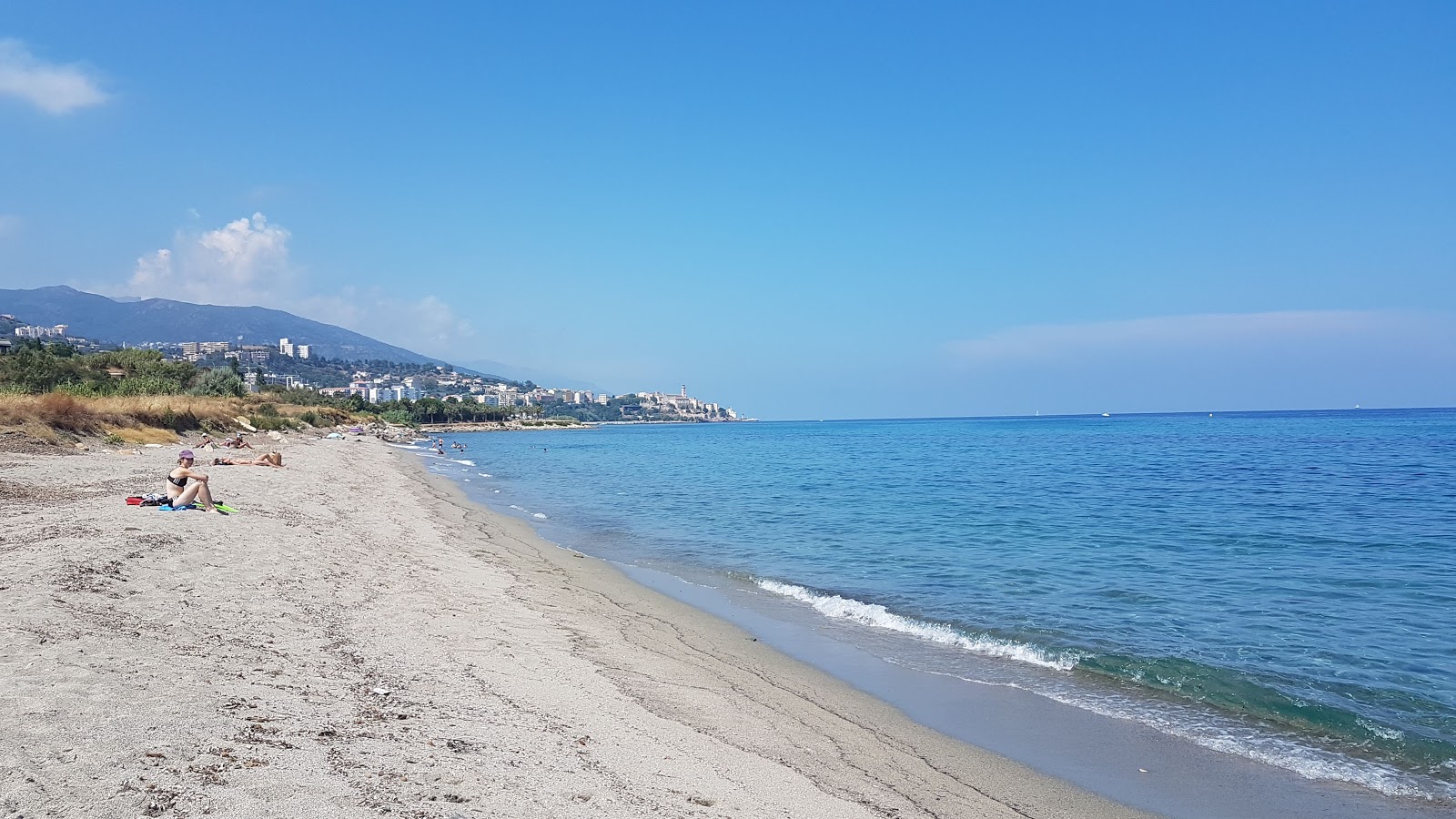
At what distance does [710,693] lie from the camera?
7.71 m

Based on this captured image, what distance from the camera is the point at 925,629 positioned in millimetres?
11094

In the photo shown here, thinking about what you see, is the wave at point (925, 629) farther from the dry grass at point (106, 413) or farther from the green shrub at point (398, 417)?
the green shrub at point (398, 417)

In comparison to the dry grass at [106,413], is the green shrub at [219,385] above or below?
above

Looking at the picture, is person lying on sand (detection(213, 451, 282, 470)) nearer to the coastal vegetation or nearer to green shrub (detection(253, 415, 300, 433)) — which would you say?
the coastal vegetation

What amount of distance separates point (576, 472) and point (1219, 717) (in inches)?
1539

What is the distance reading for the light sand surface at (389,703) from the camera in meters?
4.25

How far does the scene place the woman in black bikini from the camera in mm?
13055

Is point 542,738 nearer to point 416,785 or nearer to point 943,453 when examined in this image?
point 416,785

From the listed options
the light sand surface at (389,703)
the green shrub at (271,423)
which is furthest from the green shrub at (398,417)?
the light sand surface at (389,703)

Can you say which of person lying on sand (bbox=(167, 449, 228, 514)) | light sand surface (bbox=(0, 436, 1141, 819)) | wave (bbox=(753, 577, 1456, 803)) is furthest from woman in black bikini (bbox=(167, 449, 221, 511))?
wave (bbox=(753, 577, 1456, 803))

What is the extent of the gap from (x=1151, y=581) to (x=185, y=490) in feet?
55.0

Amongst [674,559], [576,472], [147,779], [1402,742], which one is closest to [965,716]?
[1402,742]

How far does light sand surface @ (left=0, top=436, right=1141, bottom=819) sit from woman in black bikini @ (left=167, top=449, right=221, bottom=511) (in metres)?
1.08

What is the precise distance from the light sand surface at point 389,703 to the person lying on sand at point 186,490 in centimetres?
108
